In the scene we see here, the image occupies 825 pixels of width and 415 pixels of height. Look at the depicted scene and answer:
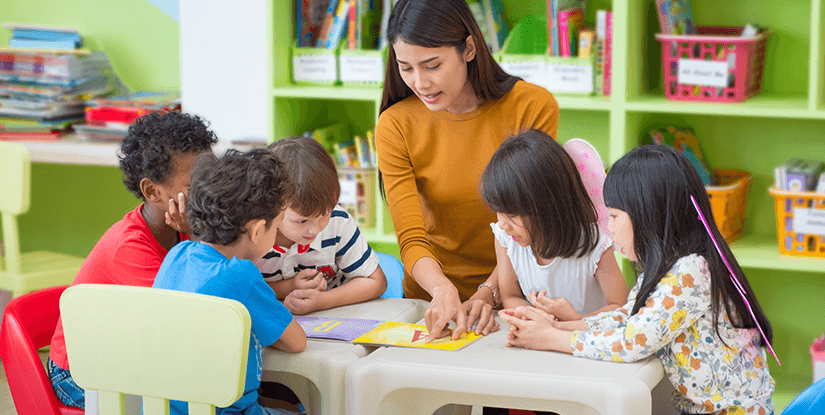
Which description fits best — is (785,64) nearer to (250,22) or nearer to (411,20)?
(411,20)

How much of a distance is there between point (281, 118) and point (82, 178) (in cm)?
121

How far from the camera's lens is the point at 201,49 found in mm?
A: 2900

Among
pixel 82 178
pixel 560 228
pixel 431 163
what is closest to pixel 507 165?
pixel 560 228

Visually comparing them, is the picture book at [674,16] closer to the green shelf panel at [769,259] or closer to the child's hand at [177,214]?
the green shelf panel at [769,259]

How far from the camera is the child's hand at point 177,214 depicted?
4.80ft

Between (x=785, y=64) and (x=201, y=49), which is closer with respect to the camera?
(x=785, y=64)

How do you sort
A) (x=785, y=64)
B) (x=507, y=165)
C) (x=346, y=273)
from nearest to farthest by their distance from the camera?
(x=507, y=165) < (x=346, y=273) < (x=785, y=64)

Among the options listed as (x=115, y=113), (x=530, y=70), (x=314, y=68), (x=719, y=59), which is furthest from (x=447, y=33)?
(x=115, y=113)

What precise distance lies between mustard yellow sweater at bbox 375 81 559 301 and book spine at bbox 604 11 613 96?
893 millimetres

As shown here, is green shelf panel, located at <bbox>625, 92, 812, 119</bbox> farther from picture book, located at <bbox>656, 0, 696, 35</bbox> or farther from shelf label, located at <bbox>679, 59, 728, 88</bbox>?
picture book, located at <bbox>656, 0, 696, 35</bbox>

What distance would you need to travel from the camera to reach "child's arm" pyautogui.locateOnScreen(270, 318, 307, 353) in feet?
4.07

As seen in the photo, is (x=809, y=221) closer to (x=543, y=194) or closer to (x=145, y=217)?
(x=543, y=194)

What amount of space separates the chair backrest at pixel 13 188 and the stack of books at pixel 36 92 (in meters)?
0.43

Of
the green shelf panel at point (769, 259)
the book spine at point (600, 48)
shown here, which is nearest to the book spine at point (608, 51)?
the book spine at point (600, 48)
